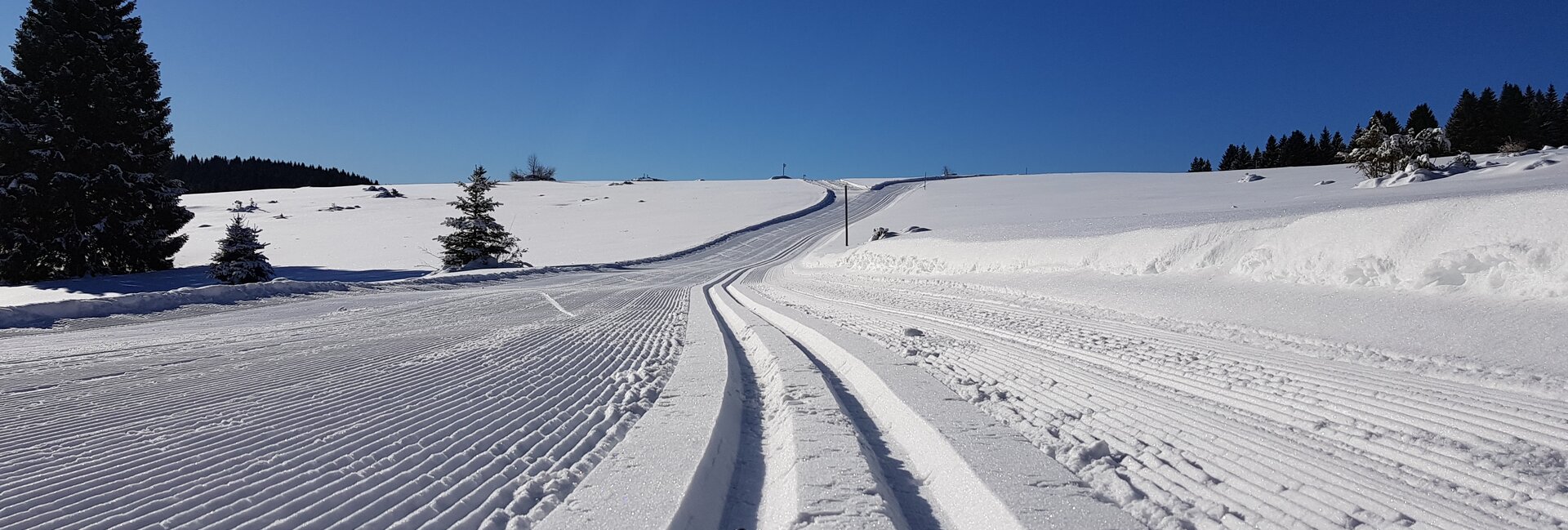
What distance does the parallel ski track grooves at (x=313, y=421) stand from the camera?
2715 mm

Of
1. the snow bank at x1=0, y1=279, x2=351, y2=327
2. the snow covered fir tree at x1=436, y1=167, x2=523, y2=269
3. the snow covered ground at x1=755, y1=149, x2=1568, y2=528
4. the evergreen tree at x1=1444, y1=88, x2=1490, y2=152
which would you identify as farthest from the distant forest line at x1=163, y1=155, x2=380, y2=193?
the evergreen tree at x1=1444, y1=88, x2=1490, y2=152

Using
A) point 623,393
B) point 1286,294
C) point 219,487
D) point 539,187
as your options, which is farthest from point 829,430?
point 539,187

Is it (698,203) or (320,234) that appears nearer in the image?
(320,234)

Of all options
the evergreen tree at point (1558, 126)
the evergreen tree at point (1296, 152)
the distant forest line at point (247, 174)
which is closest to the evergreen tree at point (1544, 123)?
the evergreen tree at point (1558, 126)

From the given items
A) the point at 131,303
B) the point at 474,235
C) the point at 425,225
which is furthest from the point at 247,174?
the point at 131,303

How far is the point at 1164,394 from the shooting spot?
417 cm

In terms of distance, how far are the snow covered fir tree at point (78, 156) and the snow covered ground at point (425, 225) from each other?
1.40 m

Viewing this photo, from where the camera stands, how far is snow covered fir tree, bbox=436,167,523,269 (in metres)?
29.4

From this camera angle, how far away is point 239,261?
2014 cm

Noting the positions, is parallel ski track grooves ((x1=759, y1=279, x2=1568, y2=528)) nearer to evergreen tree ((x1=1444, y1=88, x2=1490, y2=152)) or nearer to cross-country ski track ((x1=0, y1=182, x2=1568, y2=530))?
cross-country ski track ((x1=0, y1=182, x2=1568, y2=530))

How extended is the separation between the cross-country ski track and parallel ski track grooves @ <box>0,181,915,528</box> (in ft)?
0.07

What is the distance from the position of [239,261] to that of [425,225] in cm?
3068

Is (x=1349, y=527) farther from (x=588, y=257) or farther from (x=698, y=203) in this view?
(x=698, y=203)

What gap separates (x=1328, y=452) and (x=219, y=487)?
481 centimetres
